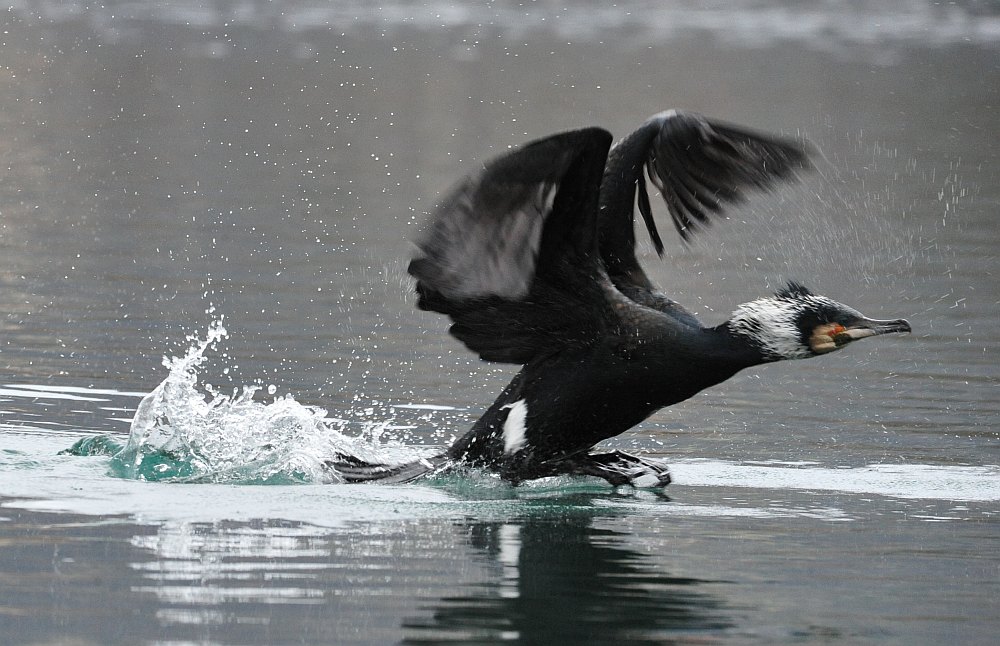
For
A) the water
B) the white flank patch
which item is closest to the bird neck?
the water

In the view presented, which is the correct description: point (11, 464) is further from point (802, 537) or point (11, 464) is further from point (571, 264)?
point (802, 537)

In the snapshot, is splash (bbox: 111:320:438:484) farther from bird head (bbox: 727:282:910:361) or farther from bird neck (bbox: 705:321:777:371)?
bird head (bbox: 727:282:910:361)

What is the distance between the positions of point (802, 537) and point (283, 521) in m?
1.91

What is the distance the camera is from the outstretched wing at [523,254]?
6.77m

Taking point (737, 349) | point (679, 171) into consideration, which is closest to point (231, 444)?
point (737, 349)

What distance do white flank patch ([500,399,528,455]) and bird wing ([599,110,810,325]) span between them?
670mm

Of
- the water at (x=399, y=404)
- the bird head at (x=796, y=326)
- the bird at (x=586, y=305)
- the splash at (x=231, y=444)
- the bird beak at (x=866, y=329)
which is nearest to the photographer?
the water at (x=399, y=404)

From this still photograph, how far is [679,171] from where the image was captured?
8.42 m

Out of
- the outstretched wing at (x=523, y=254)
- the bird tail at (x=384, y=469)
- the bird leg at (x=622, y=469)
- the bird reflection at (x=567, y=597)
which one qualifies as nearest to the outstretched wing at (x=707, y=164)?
the outstretched wing at (x=523, y=254)

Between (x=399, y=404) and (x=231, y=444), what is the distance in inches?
63.0

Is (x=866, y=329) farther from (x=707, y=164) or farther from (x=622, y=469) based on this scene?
(x=707, y=164)

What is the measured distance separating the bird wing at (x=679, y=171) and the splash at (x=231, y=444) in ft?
4.46

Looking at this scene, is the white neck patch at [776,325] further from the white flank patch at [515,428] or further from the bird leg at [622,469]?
the white flank patch at [515,428]

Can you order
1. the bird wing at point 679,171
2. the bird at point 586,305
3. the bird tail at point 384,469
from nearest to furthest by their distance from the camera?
the bird at point 586,305, the bird tail at point 384,469, the bird wing at point 679,171
